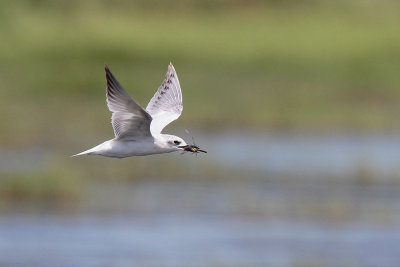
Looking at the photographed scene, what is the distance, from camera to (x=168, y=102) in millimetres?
12586

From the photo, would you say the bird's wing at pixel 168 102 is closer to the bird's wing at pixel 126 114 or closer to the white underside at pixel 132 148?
the bird's wing at pixel 126 114

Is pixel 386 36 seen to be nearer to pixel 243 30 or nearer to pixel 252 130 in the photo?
pixel 243 30

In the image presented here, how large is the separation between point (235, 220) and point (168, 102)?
47.1 ft

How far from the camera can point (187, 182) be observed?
29234 millimetres

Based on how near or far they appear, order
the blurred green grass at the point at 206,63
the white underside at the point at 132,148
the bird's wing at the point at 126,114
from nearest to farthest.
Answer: the white underside at the point at 132,148 → the bird's wing at the point at 126,114 → the blurred green grass at the point at 206,63

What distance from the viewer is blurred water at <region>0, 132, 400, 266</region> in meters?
23.8

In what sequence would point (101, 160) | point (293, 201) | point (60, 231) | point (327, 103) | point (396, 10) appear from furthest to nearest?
1. point (396, 10)
2. point (327, 103)
3. point (101, 160)
4. point (293, 201)
5. point (60, 231)

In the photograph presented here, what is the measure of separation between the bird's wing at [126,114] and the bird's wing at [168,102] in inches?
52.4

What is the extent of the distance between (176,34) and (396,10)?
9.36m

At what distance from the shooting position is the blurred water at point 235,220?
78.2ft

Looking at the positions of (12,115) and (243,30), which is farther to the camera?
(243,30)

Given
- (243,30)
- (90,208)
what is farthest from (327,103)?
(90,208)

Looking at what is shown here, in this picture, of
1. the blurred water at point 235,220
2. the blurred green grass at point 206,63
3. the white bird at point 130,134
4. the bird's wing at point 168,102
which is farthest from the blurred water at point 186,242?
the white bird at point 130,134

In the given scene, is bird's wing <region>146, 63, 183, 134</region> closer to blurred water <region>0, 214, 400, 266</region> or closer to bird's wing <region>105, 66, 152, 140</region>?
bird's wing <region>105, 66, 152, 140</region>
